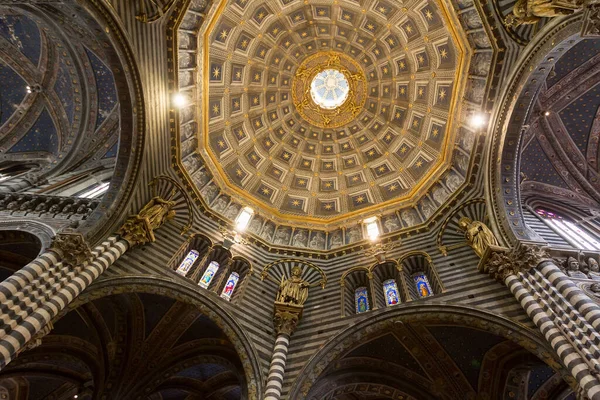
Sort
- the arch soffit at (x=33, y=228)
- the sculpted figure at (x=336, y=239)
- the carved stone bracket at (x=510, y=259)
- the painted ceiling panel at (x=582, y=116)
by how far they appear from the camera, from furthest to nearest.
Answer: the sculpted figure at (x=336, y=239) < the painted ceiling panel at (x=582, y=116) < the arch soffit at (x=33, y=228) < the carved stone bracket at (x=510, y=259)

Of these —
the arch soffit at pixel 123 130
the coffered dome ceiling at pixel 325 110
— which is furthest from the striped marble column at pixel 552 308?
the arch soffit at pixel 123 130

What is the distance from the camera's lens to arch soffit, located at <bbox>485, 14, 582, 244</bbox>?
40.0 ft

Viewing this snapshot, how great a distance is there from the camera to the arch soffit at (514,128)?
12.2 metres

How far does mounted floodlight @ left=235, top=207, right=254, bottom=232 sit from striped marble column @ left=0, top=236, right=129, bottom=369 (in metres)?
7.28

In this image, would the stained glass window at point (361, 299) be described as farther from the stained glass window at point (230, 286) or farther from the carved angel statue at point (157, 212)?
the carved angel statue at point (157, 212)

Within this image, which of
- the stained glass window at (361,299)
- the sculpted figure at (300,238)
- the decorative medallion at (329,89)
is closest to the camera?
the stained glass window at (361,299)

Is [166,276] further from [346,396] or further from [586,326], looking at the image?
[586,326]

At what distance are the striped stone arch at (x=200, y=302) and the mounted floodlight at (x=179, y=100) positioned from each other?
815 cm

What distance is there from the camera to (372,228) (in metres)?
18.8

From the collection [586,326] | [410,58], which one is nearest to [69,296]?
[586,326]

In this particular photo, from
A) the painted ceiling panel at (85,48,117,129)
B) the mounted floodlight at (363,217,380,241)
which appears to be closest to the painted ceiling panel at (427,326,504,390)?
the mounted floodlight at (363,217,380,241)

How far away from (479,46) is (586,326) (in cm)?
1229

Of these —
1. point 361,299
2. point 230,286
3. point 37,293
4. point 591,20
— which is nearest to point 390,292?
point 361,299

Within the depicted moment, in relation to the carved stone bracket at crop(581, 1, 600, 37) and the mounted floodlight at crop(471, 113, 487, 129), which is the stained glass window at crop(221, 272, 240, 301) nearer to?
the mounted floodlight at crop(471, 113, 487, 129)
